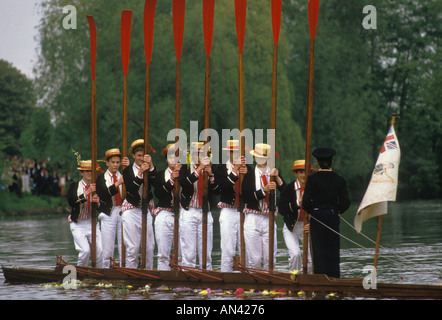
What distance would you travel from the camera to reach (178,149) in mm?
13086

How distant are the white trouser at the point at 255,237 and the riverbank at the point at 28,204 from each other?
26064 mm

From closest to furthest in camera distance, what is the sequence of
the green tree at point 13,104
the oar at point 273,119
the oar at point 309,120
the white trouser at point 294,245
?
1. the oar at point 309,120
2. the oar at point 273,119
3. the white trouser at point 294,245
4. the green tree at point 13,104

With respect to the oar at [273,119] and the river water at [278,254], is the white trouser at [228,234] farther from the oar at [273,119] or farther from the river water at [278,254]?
the river water at [278,254]

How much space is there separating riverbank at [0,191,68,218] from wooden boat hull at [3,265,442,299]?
79.1 feet

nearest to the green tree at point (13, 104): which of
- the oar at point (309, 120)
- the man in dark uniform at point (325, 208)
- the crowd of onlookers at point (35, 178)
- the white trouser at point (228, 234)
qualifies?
the crowd of onlookers at point (35, 178)

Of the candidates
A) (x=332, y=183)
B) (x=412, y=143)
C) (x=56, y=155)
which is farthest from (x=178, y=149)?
(x=412, y=143)

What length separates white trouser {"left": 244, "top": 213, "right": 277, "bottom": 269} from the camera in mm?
12898

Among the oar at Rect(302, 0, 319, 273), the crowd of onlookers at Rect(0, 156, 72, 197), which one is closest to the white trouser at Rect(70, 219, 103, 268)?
the oar at Rect(302, 0, 319, 273)

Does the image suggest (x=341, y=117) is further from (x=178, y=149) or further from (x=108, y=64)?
(x=178, y=149)

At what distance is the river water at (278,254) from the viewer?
1223cm

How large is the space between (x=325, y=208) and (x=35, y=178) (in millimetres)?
31012

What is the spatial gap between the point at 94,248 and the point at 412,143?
140 feet

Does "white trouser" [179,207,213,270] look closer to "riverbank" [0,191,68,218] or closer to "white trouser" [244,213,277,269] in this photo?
"white trouser" [244,213,277,269]

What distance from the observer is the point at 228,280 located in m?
11.8
